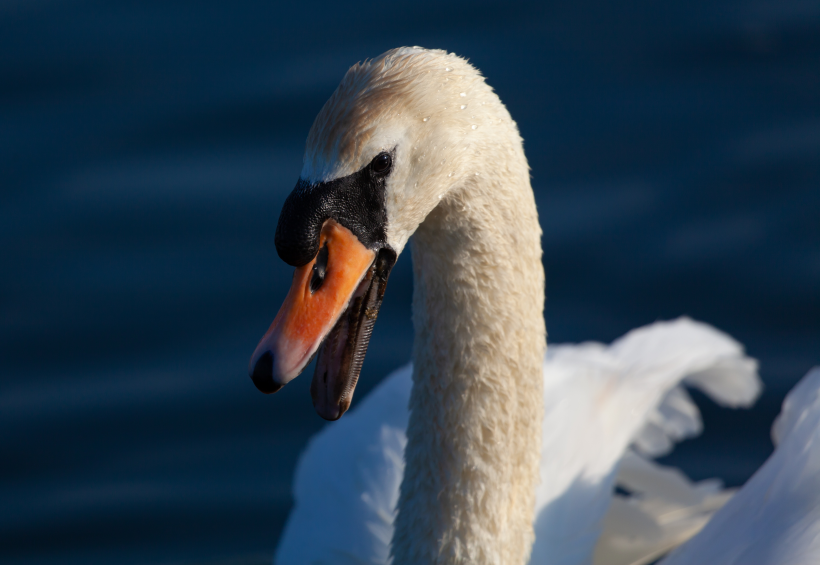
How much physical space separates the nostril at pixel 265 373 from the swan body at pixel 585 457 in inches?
65.1

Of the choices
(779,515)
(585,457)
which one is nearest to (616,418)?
(585,457)

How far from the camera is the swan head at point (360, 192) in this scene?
243 cm

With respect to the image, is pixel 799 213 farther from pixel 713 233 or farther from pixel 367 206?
pixel 367 206

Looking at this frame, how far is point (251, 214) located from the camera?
Answer: 5930mm

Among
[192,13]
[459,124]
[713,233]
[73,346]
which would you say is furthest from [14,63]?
[459,124]

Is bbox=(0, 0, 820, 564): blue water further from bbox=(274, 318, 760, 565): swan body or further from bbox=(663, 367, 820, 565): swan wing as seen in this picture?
bbox=(663, 367, 820, 565): swan wing

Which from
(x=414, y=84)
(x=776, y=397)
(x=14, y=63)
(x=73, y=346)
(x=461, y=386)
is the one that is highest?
(x=414, y=84)

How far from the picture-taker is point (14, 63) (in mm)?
6582

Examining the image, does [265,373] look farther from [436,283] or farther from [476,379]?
[476,379]

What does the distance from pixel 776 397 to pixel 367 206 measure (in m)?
3.63

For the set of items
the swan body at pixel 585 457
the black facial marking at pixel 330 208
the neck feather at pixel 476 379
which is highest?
the black facial marking at pixel 330 208

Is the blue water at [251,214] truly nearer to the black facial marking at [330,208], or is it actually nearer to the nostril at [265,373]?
the nostril at [265,373]

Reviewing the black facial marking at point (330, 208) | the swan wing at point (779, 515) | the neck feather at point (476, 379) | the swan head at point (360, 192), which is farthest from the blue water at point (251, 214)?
the black facial marking at point (330, 208)

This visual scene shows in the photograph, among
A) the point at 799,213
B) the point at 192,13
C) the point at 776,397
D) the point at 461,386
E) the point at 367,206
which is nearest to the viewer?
the point at 367,206
